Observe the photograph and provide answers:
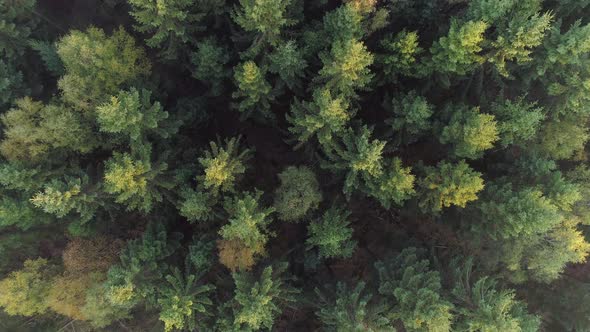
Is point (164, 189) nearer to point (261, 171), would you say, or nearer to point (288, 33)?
point (261, 171)

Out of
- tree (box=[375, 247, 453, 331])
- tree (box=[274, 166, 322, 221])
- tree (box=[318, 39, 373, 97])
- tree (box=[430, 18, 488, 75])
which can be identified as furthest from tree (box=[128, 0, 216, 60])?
tree (box=[375, 247, 453, 331])

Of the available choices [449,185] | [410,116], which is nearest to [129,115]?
[410,116]

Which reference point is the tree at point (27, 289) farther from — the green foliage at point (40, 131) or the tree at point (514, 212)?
the tree at point (514, 212)

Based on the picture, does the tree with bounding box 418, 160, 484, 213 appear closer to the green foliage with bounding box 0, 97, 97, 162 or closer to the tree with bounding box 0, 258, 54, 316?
the green foliage with bounding box 0, 97, 97, 162

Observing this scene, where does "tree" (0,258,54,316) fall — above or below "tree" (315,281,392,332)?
below

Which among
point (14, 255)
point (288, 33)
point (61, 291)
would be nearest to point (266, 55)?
point (288, 33)

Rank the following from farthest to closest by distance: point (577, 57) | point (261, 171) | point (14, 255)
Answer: point (261, 171) < point (14, 255) < point (577, 57)
